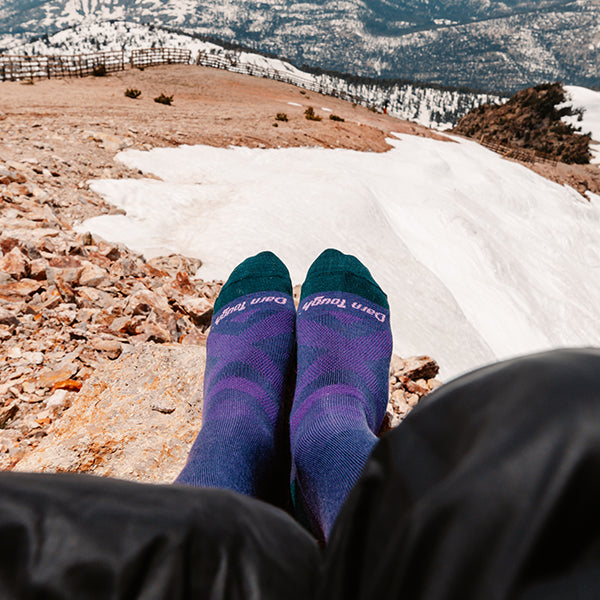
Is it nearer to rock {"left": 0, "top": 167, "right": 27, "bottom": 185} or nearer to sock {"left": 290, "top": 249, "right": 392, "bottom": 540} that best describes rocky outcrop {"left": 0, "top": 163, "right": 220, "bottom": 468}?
rock {"left": 0, "top": 167, "right": 27, "bottom": 185}

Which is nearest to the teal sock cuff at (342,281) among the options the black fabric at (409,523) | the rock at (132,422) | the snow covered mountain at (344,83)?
the rock at (132,422)

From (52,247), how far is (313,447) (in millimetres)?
1928

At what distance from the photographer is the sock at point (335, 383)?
52.2 inches

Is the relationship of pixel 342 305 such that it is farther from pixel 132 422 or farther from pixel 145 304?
pixel 132 422

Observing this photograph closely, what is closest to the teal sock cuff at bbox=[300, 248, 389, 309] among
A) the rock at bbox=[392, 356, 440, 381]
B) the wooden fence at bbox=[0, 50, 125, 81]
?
the rock at bbox=[392, 356, 440, 381]

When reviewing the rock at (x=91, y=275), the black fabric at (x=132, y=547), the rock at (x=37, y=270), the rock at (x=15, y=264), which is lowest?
the rock at (x=91, y=275)

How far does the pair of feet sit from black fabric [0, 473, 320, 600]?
2.35 ft

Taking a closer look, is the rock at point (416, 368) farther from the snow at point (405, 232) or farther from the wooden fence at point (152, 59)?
the wooden fence at point (152, 59)

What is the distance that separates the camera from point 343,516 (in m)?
0.49

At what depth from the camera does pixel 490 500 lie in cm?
39

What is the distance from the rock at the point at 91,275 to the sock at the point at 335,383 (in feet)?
3.81

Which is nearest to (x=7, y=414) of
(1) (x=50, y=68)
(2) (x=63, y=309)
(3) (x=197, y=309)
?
(2) (x=63, y=309)

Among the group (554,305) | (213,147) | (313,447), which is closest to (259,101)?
(213,147)

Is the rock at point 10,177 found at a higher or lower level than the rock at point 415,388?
higher
